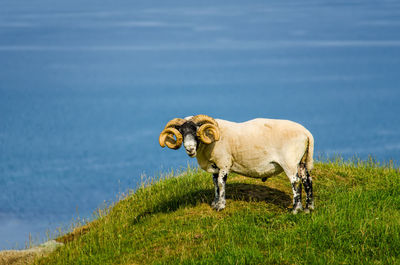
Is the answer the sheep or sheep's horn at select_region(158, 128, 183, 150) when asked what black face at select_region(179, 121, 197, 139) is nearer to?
the sheep

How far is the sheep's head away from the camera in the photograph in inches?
479

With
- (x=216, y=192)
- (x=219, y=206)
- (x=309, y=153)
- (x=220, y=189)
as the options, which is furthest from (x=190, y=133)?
(x=309, y=153)

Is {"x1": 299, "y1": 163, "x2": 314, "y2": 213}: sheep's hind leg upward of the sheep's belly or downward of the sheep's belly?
downward

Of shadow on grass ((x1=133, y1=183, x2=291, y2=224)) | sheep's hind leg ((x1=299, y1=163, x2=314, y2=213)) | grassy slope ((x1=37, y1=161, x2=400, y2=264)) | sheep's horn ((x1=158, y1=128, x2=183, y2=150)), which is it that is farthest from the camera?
shadow on grass ((x1=133, y1=183, x2=291, y2=224))

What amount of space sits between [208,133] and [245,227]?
2312 millimetres

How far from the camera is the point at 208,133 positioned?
1255cm

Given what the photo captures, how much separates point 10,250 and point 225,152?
20.5 feet

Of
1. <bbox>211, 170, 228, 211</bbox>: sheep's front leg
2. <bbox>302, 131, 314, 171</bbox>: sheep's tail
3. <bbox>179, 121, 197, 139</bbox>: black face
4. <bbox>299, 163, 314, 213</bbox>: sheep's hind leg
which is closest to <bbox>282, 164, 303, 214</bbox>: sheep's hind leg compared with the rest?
<bbox>299, 163, 314, 213</bbox>: sheep's hind leg

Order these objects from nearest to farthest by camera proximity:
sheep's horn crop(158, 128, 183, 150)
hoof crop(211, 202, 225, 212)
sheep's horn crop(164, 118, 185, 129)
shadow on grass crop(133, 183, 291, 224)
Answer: sheep's horn crop(158, 128, 183, 150) → sheep's horn crop(164, 118, 185, 129) → hoof crop(211, 202, 225, 212) → shadow on grass crop(133, 183, 291, 224)

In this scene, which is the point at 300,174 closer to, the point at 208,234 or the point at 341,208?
the point at 341,208

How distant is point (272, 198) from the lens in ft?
46.8

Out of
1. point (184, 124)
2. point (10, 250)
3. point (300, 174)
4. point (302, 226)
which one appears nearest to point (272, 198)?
point (300, 174)

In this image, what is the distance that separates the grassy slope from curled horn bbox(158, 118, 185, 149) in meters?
1.89

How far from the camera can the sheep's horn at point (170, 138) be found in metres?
12.2
